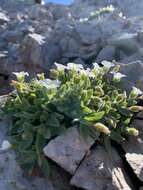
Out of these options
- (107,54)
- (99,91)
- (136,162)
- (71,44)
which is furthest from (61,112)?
(71,44)

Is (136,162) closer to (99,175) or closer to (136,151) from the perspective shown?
(136,151)

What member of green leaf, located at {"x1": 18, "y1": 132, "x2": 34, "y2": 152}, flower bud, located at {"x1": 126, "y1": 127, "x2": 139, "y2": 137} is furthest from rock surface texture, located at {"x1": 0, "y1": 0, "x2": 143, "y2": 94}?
green leaf, located at {"x1": 18, "y1": 132, "x2": 34, "y2": 152}

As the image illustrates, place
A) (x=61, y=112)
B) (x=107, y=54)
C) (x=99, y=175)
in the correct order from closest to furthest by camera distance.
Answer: (x=99, y=175)
(x=61, y=112)
(x=107, y=54)

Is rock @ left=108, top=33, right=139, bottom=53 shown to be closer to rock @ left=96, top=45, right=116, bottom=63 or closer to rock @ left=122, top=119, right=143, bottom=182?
rock @ left=96, top=45, right=116, bottom=63

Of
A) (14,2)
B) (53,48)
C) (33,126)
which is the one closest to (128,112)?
(33,126)

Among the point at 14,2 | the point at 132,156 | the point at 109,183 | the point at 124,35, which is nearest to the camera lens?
the point at 109,183

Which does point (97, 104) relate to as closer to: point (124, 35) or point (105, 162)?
point (105, 162)

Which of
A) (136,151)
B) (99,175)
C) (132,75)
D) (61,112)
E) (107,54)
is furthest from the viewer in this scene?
(107,54)
